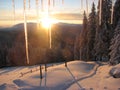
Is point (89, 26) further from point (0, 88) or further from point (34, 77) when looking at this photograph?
point (0, 88)

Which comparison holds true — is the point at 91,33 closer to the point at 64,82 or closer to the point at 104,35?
the point at 104,35

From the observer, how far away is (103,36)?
4175 centimetres

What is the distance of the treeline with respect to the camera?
34.4m

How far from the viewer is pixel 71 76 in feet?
93.8

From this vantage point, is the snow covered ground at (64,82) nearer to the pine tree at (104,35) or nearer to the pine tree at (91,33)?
the pine tree at (104,35)

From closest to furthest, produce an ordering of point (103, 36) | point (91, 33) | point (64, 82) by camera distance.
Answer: point (64, 82)
point (103, 36)
point (91, 33)

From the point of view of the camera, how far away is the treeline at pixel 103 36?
3438cm

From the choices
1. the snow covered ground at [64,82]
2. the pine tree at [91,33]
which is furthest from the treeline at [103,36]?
the snow covered ground at [64,82]

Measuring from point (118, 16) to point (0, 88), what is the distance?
959 inches

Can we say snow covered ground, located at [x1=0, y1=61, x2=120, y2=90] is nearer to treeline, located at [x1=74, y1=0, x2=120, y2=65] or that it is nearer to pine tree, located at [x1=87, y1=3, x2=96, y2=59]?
treeline, located at [x1=74, y1=0, x2=120, y2=65]

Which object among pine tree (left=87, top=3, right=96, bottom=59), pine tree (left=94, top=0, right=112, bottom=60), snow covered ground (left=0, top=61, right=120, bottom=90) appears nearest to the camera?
snow covered ground (left=0, top=61, right=120, bottom=90)

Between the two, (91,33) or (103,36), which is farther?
(91,33)

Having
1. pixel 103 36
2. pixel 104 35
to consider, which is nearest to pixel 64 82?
pixel 103 36

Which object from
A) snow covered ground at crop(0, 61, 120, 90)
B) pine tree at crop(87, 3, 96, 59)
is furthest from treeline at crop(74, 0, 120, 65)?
snow covered ground at crop(0, 61, 120, 90)
